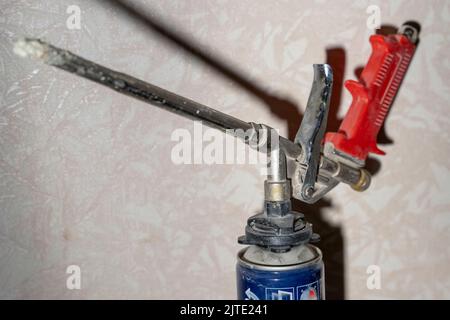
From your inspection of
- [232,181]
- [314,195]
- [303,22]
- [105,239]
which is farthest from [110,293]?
[303,22]

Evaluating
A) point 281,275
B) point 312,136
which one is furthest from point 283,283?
point 312,136

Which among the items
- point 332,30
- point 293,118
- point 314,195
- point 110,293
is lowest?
point 110,293

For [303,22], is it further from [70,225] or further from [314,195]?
[70,225]

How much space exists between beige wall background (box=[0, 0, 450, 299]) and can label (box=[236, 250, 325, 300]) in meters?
0.16

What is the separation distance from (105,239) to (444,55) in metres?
0.50

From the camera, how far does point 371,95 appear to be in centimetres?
49

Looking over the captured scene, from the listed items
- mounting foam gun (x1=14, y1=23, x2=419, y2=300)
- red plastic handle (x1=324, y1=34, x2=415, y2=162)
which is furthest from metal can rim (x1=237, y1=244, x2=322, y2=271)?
red plastic handle (x1=324, y1=34, x2=415, y2=162)

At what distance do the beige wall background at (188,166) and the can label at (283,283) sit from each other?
0.54ft

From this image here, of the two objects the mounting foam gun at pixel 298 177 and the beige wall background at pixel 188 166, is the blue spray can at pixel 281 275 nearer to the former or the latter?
the mounting foam gun at pixel 298 177

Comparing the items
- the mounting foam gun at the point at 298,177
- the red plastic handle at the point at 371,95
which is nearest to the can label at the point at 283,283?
the mounting foam gun at the point at 298,177

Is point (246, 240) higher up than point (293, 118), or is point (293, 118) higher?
point (293, 118)

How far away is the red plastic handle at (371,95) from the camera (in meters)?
0.48

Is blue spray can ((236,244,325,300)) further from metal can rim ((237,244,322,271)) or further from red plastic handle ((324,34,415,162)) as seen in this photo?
red plastic handle ((324,34,415,162))

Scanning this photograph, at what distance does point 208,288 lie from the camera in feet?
2.05
